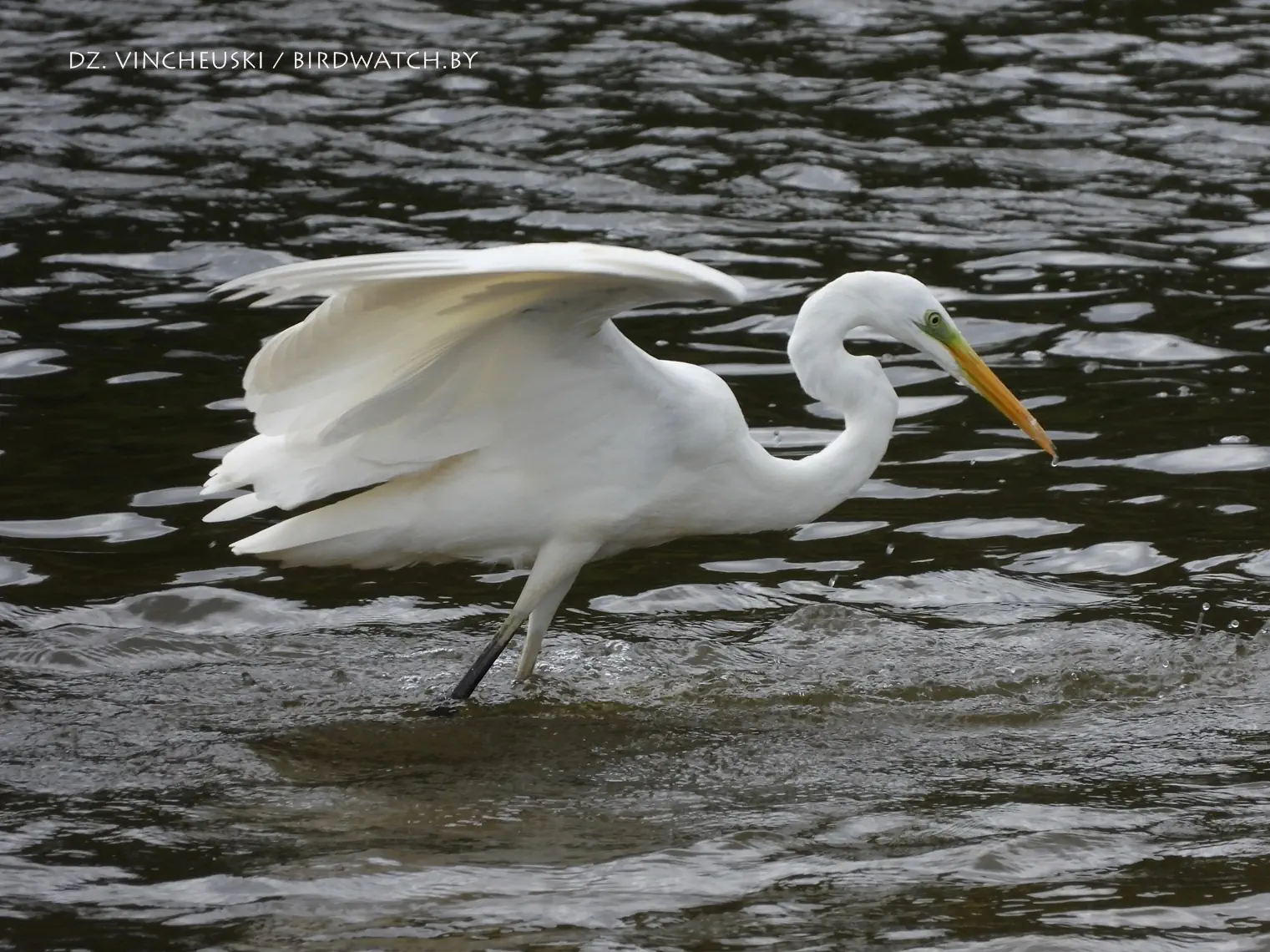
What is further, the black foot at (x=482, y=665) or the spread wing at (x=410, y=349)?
the black foot at (x=482, y=665)

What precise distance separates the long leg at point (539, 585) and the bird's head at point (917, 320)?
1181 millimetres

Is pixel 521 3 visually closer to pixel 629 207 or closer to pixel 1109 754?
pixel 629 207

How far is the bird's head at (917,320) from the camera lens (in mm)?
5980

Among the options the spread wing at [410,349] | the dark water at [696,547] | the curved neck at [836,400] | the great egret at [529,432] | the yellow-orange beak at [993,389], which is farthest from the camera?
the yellow-orange beak at [993,389]

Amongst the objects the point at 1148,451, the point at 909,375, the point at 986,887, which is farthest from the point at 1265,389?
the point at 986,887

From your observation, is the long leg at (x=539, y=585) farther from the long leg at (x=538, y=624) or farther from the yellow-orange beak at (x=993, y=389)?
the yellow-orange beak at (x=993, y=389)

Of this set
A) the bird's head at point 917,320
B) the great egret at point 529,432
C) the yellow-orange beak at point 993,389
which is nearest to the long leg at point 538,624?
the great egret at point 529,432

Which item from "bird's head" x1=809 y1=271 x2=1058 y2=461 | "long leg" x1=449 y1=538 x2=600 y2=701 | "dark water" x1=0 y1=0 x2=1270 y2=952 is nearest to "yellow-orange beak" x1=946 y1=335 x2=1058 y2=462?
"bird's head" x1=809 y1=271 x2=1058 y2=461

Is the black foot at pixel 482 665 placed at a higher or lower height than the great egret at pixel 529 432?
lower

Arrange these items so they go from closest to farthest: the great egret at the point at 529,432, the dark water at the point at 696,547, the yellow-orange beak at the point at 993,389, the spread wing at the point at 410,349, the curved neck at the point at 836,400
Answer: the dark water at the point at 696,547, the spread wing at the point at 410,349, the great egret at the point at 529,432, the curved neck at the point at 836,400, the yellow-orange beak at the point at 993,389

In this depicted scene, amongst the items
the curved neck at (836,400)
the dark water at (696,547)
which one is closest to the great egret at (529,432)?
the curved neck at (836,400)

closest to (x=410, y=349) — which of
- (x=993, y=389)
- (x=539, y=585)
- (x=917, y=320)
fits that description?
(x=539, y=585)

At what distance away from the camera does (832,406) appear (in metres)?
6.07

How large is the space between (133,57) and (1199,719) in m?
10.1
